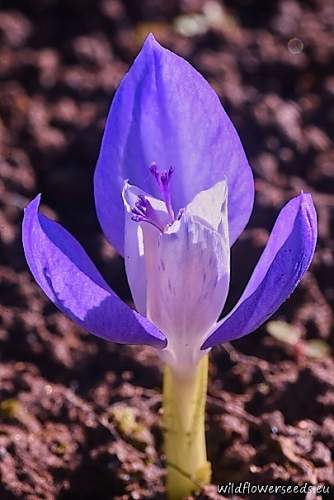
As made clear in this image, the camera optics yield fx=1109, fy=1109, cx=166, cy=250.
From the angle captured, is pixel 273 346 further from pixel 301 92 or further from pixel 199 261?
pixel 301 92

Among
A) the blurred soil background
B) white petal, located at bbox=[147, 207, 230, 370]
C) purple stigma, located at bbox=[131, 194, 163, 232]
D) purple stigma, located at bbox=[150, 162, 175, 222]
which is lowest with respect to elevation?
the blurred soil background

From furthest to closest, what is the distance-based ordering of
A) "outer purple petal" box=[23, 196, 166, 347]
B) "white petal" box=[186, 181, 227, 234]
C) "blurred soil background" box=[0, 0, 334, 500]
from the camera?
"blurred soil background" box=[0, 0, 334, 500] < "white petal" box=[186, 181, 227, 234] < "outer purple petal" box=[23, 196, 166, 347]

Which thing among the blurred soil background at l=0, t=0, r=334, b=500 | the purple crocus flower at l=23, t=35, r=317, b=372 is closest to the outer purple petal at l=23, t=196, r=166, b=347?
the purple crocus flower at l=23, t=35, r=317, b=372

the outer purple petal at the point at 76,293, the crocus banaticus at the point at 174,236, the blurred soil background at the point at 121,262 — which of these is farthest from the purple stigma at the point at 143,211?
the blurred soil background at the point at 121,262

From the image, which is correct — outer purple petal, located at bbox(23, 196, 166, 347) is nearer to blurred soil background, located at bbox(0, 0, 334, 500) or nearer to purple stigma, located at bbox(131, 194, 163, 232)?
purple stigma, located at bbox(131, 194, 163, 232)

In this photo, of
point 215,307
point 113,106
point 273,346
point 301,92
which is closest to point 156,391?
point 273,346

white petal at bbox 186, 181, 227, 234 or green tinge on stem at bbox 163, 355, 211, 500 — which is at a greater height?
white petal at bbox 186, 181, 227, 234
